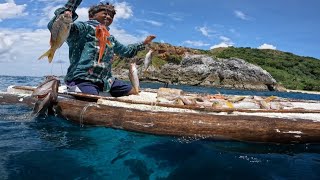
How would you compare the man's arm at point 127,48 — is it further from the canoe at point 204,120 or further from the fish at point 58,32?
the fish at point 58,32

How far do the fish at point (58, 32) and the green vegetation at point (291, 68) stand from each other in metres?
94.1

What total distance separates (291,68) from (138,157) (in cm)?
12817

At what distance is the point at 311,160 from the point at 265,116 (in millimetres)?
1010

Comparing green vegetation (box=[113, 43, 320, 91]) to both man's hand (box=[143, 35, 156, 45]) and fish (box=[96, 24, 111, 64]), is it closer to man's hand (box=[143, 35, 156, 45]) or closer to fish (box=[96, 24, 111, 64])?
man's hand (box=[143, 35, 156, 45])

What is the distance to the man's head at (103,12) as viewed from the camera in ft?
26.4

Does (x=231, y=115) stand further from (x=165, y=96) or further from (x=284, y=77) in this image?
(x=284, y=77)

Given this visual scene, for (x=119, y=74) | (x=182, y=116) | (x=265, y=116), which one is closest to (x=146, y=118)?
(x=182, y=116)

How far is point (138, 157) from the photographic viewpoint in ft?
16.1

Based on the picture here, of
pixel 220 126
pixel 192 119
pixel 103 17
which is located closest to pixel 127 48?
pixel 103 17

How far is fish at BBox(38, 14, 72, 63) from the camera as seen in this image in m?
5.55

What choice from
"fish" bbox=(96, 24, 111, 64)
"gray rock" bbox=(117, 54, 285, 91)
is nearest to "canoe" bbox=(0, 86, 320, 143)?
"fish" bbox=(96, 24, 111, 64)

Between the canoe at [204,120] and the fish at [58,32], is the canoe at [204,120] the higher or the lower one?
the lower one

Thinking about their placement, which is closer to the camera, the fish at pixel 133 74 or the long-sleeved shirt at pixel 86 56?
the long-sleeved shirt at pixel 86 56

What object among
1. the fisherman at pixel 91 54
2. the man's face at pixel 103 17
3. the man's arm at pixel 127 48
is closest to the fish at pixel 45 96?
the fisherman at pixel 91 54
